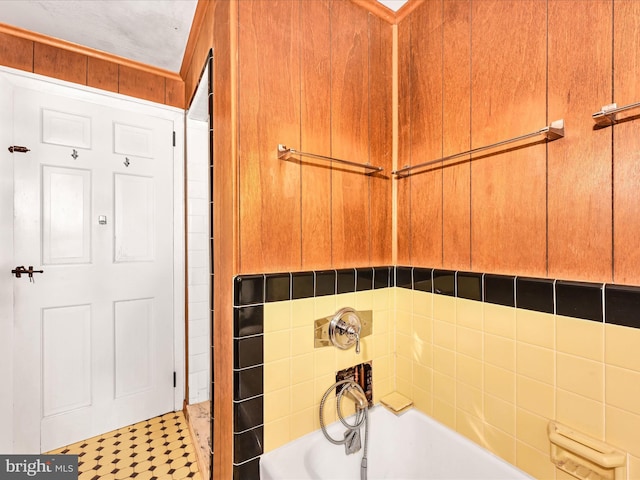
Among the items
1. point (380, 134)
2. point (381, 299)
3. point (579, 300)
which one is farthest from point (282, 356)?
point (380, 134)

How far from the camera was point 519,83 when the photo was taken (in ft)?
3.67

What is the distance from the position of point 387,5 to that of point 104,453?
9.35 feet

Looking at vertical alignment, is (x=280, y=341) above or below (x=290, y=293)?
below

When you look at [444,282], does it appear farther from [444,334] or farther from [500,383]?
[500,383]

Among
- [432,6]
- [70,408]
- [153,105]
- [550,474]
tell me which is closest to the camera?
[550,474]

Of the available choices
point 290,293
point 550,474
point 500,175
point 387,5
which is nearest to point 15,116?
point 290,293

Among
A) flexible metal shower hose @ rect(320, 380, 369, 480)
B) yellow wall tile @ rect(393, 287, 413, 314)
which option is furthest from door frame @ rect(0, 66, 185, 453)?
yellow wall tile @ rect(393, 287, 413, 314)

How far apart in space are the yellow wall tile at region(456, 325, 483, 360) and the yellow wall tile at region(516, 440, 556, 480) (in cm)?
31

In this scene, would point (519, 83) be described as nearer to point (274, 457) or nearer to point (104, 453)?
point (274, 457)

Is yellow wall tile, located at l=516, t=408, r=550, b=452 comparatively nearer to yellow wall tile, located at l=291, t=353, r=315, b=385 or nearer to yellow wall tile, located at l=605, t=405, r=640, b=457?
yellow wall tile, located at l=605, t=405, r=640, b=457

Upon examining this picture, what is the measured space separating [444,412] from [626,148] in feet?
3.83

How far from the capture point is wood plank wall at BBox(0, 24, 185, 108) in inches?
69.7

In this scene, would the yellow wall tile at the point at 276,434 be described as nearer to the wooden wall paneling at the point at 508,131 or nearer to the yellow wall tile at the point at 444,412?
the yellow wall tile at the point at 444,412

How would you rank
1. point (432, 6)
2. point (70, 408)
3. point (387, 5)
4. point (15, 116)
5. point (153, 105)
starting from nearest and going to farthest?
point (432, 6), point (387, 5), point (15, 116), point (70, 408), point (153, 105)
